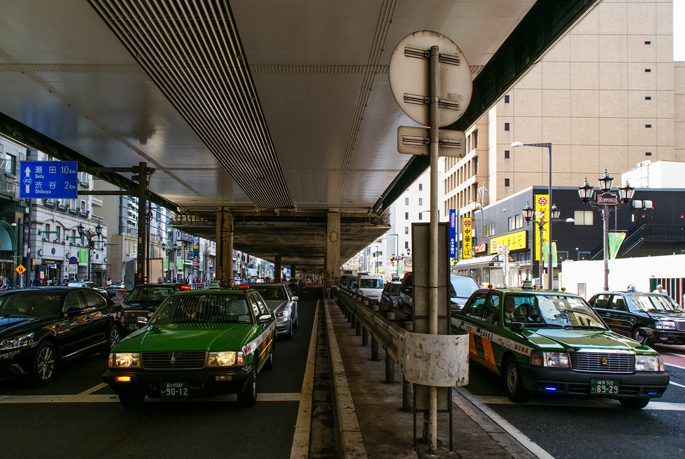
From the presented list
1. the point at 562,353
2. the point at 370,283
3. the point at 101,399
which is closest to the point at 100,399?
the point at 101,399

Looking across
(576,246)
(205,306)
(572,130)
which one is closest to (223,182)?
(205,306)

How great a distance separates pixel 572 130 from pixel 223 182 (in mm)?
49912

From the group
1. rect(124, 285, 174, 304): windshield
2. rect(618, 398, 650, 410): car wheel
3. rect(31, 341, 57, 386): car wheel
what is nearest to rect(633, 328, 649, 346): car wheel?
rect(618, 398, 650, 410): car wheel

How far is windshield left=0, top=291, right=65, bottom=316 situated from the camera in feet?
28.8

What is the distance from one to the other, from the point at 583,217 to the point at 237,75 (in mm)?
42561

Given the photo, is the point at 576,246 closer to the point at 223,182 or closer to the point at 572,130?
the point at 572,130

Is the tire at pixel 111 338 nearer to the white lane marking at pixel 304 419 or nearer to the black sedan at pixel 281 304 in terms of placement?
the black sedan at pixel 281 304

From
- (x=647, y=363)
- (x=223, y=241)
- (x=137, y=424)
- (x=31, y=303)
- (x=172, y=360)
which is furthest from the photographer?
(x=223, y=241)

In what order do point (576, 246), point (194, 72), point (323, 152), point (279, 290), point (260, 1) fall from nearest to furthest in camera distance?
point (260, 1)
point (194, 72)
point (279, 290)
point (323, 152)
point (576, 246)

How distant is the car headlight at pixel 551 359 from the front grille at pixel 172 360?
421 cm

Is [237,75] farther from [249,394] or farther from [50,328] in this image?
[249,394]

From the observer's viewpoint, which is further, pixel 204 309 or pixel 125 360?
pixel 204 309

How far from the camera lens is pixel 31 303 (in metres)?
9.02

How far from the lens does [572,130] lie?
205 ft
